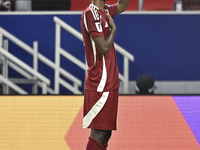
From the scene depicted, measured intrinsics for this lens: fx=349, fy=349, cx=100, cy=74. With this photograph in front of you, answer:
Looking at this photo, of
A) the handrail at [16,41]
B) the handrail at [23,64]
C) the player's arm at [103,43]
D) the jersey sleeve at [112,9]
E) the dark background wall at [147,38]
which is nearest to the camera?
the player's arm at [103,43]

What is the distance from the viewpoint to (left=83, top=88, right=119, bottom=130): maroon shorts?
2090mm

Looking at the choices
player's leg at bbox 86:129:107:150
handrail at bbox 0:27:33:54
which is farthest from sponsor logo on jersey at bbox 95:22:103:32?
handrail at bbox 0:27:33:54

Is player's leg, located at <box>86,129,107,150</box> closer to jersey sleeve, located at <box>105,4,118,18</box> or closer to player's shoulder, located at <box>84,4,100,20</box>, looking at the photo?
player's shoulder, located at <box>84,4,100,20</box>

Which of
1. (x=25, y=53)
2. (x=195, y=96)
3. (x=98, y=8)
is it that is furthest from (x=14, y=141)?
(x=25, y=53)

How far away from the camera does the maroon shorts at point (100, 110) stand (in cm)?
209

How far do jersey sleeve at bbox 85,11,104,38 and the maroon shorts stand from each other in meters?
0.36

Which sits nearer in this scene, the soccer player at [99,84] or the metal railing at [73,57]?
the soccer player at [99,84]

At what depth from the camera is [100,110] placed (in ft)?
6.88

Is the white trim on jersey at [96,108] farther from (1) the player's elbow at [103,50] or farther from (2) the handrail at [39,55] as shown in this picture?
(2) the handrail at [39,55]

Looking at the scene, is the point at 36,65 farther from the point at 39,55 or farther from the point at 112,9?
the point at 112,9

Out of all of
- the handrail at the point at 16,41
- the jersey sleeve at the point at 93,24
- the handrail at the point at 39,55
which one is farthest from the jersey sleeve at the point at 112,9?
the handrail at the point at 16,41

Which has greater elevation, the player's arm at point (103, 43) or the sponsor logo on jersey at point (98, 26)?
the sponsor logo on jersey at point (98, 26)

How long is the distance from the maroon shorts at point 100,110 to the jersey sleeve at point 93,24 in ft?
1.17

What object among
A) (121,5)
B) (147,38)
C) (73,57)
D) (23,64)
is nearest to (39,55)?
(23,64)
